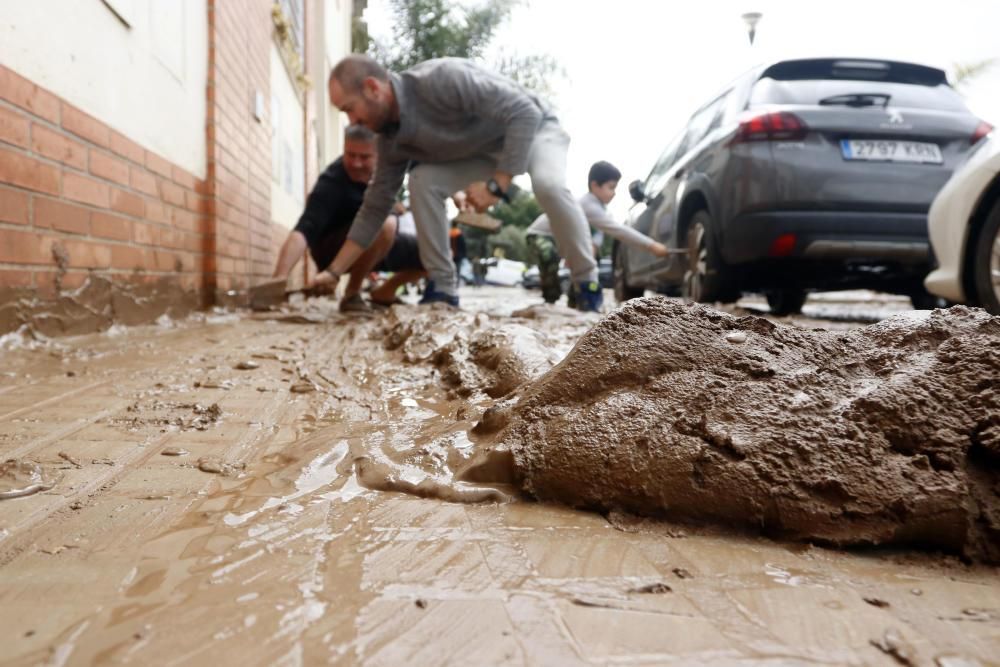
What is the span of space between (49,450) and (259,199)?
4209 mm

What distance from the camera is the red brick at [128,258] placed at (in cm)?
285

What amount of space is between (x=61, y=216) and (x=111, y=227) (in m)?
0.36

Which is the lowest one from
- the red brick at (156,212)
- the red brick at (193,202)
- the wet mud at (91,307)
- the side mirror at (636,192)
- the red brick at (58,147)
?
the wet mud at (91,307)

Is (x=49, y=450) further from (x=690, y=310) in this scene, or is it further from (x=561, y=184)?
(x=561, y=184)

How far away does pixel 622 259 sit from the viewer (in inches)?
265

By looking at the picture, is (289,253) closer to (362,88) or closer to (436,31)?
(362,88)

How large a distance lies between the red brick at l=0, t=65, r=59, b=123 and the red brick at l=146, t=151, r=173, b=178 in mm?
783

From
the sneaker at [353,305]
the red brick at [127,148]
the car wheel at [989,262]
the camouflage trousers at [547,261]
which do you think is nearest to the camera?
the red brick at [127,148]

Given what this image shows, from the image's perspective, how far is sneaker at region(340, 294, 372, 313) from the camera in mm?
4449

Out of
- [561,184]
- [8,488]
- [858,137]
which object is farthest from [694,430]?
[858,137]

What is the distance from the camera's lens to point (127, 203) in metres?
2.93

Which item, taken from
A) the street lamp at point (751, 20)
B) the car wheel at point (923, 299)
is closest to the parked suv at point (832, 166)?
the car wheel at point (923, 299)

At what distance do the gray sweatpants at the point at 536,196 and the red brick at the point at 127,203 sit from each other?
5.13ft

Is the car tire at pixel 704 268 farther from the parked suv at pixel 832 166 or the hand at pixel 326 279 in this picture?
the hand at pixel 326 279
